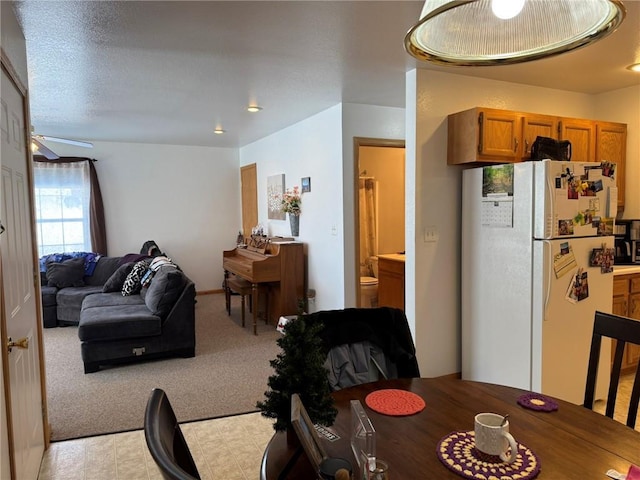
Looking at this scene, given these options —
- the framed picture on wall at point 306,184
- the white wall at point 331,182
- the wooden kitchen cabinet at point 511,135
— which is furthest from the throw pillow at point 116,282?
the wooden kitchen cabinet at point 511,135

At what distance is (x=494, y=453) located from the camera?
117 centimetres

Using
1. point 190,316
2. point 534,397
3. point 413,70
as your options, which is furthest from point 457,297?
point 190,316

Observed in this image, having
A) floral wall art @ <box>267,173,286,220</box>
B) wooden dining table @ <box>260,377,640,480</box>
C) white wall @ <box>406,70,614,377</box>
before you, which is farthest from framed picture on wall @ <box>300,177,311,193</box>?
wooden dining table @ <box>260,377,640,480</box>

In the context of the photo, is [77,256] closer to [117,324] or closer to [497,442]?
[117,324]

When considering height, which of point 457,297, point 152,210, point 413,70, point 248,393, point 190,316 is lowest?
point 248,393

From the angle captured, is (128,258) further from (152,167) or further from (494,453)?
(494,453)

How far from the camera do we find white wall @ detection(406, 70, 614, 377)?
11.3 feet

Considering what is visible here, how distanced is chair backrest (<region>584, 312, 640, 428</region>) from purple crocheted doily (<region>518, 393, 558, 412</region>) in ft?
0.88

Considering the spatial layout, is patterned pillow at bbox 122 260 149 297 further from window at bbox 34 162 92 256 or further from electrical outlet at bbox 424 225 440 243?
electrical outlet at bbox 424 225 440 243

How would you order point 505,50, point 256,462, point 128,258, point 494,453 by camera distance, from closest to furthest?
point 494,453 < point 505,50 < point 256,462 < point 128,258

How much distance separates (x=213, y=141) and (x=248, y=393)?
4.46 metres

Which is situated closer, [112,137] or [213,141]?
[112,137]

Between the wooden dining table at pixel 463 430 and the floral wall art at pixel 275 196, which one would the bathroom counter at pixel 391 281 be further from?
the wooden dining table at pixel 463 430

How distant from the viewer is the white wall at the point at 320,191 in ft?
15.2
